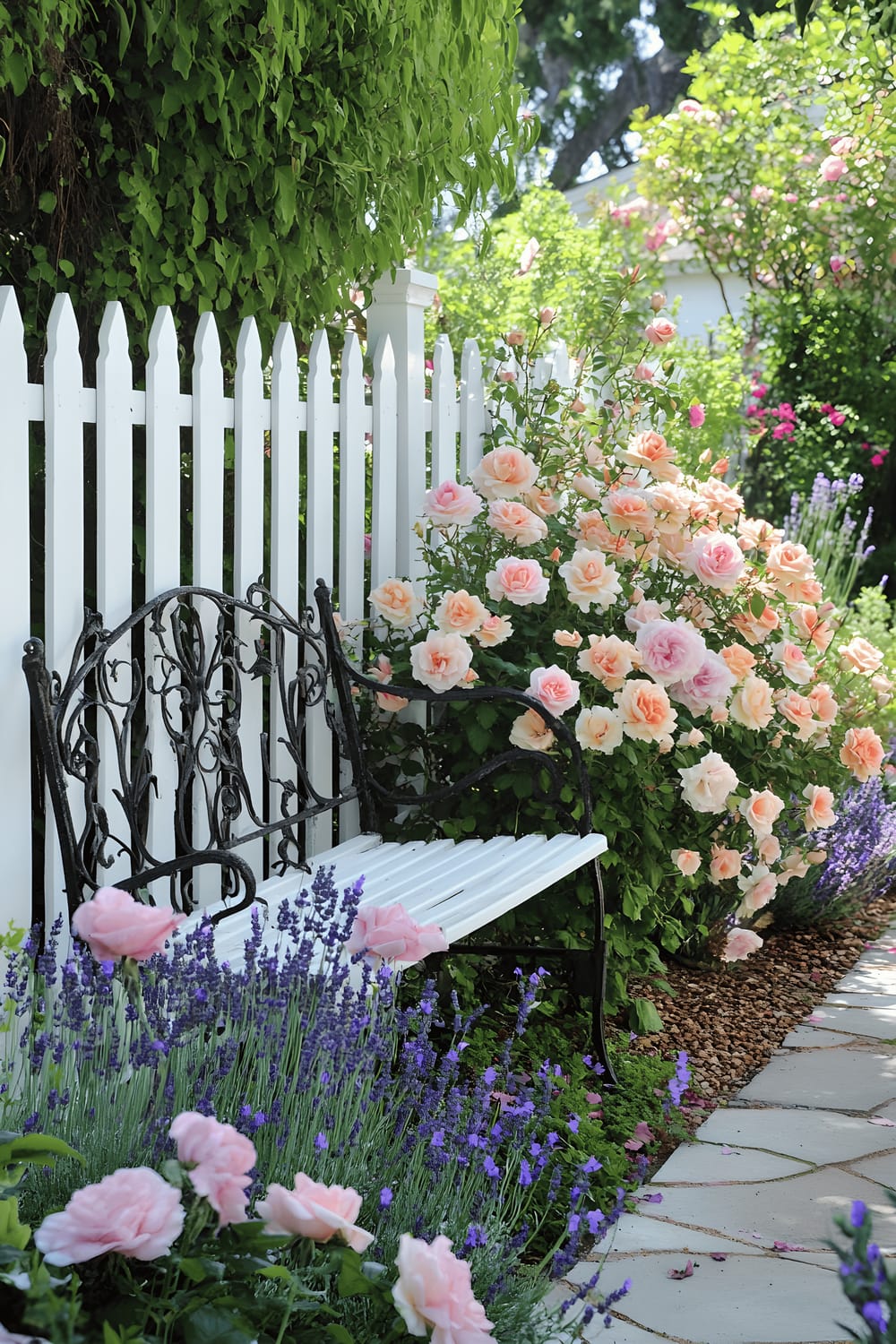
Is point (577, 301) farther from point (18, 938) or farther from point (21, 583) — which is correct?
point (18, 938)

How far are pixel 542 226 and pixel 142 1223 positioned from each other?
363 inches

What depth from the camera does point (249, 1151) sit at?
124 cm

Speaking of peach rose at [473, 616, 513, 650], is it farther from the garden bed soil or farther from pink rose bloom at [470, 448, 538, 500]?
the garden bed soil

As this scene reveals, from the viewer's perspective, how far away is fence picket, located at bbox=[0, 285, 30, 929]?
2.50 metres

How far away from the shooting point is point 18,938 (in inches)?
85.0

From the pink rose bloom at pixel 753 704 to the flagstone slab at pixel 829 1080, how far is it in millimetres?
829

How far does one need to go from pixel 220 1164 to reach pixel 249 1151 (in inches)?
1.1

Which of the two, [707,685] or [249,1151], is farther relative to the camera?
[707,685]

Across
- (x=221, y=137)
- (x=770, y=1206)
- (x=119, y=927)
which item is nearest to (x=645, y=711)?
(x=770, y=1206)

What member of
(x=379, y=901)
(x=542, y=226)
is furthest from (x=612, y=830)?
(x=542, y=226)

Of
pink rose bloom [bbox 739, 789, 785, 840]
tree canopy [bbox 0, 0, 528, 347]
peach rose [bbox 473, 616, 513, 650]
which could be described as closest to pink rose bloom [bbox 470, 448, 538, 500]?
peach rose [bbox 473, 616, 513, 650]

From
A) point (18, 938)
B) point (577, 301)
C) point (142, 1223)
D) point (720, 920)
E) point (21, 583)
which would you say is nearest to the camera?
point (142, 1223)

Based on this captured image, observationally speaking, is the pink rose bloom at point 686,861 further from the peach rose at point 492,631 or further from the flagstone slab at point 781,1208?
the flagstone slab at point 781,1208

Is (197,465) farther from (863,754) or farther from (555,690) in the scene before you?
(863,754)
